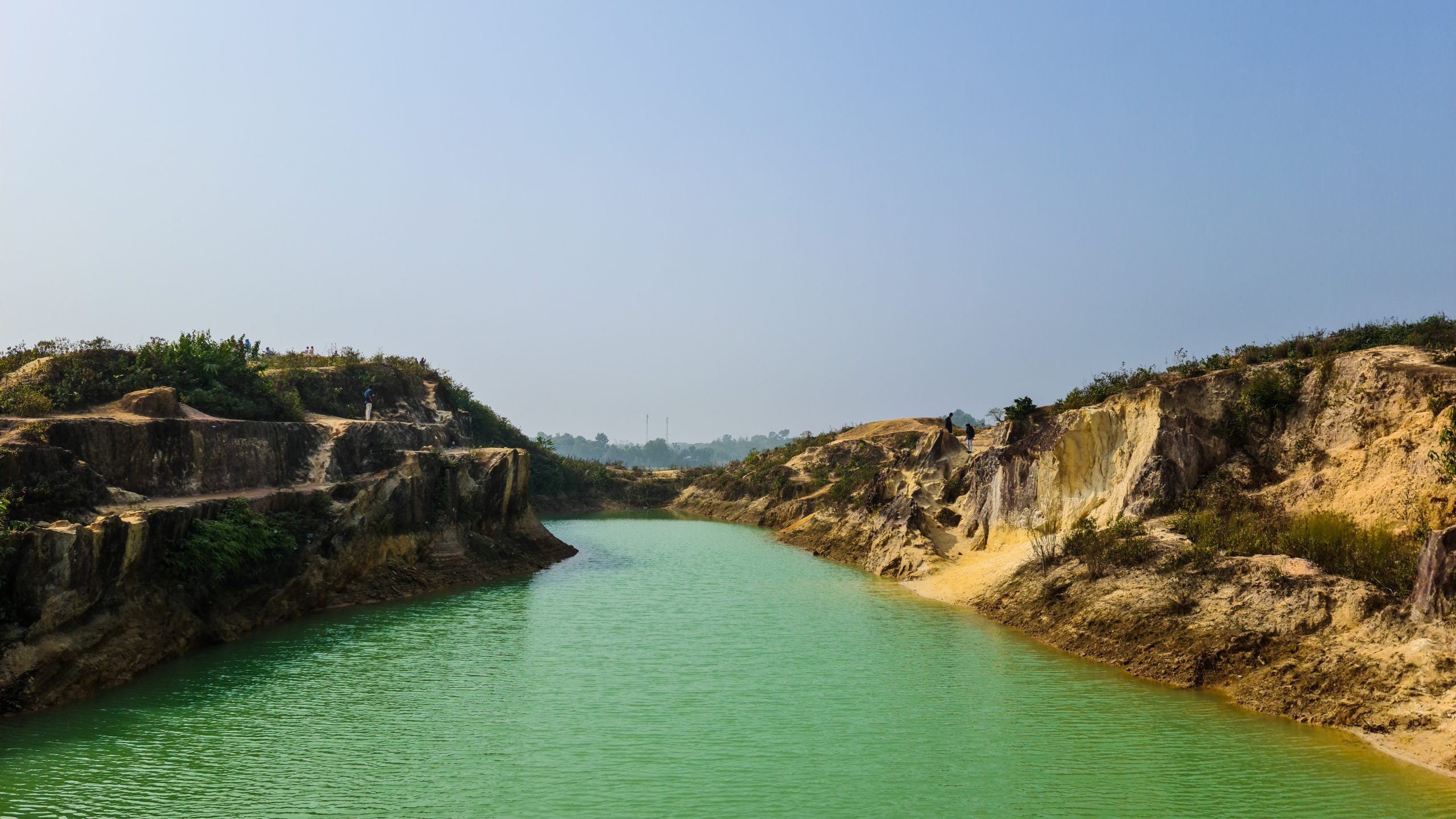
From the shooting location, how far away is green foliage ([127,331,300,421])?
2827 centimetres

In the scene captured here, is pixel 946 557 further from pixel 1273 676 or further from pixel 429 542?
pixel 429 542

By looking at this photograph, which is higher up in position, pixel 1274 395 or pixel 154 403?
pixel 1274 395

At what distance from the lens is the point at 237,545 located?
74.3ft

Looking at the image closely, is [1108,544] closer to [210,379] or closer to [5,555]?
[5,555]

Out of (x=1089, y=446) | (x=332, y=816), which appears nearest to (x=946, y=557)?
(x=1089, y=446)

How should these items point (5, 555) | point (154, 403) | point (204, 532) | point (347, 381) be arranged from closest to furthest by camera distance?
point (5, 555) < point (204, 532) < point (154, 403) < point (347, 381)

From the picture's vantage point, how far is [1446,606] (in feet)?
50.0

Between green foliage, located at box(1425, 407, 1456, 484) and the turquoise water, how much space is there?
6.93 m

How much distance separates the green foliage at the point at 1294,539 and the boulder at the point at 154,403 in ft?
94.0

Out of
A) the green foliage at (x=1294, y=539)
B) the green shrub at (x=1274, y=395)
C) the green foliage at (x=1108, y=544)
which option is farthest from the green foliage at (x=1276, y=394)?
the green foliage at (x=1108, y=544)

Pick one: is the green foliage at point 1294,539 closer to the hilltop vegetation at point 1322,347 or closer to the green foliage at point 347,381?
the hilltop vegetation at point 1322,347

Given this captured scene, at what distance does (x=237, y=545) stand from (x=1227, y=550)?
25.4 metres

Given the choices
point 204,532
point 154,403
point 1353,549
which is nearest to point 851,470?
point 1353,549

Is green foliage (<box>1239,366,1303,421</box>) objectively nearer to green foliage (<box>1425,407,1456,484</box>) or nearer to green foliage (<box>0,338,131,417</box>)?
green foliage (<box>1425,407,1456,484</box>)
